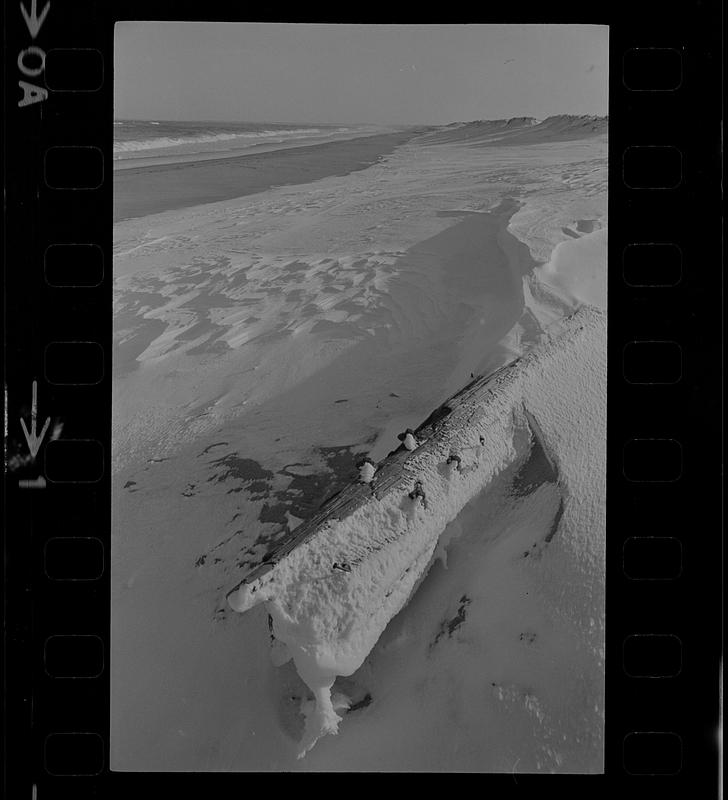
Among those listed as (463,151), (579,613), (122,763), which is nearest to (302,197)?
(463,151)

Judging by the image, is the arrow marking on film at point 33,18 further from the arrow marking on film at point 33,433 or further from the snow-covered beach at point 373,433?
the arrow marking on film at point 33,433

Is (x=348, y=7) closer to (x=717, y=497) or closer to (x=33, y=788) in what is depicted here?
(x=717, y=497)

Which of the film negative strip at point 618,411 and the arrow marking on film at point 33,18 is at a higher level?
the arrow marking on film at point 33,18

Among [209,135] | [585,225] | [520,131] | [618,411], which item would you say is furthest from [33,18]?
[618,411]

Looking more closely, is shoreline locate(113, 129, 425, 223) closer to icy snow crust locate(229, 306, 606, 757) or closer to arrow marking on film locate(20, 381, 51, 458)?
arrow marking on film locate(20, 381, 51, 458)

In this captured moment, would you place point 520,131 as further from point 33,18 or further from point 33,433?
point 33,433

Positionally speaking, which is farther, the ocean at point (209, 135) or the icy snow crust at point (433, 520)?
the ocean at point (209, 135)

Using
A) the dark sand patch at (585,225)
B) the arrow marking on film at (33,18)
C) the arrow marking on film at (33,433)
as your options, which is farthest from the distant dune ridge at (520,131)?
the arrow marking on film at (33,433)
